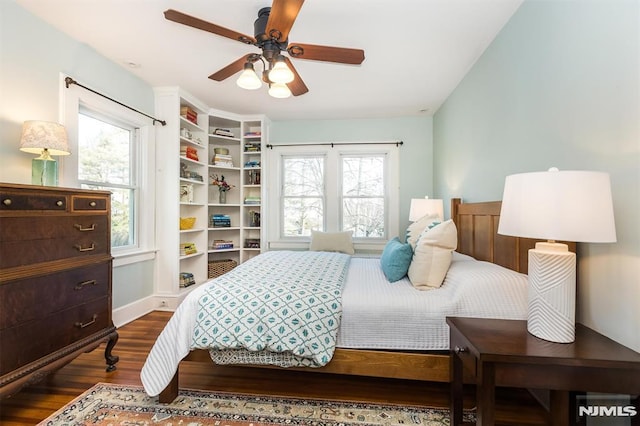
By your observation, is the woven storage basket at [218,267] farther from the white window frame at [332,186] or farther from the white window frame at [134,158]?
the white window frame at [134,158]

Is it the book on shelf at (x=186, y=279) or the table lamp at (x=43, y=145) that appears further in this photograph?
the book on shelf at (x=186, y=279)

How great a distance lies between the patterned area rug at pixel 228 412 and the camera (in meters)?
1.51

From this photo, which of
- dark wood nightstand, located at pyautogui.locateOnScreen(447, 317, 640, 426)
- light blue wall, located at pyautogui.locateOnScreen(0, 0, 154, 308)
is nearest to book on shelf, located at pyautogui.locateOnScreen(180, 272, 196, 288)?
light blue wall, located at pyautogui.locateOnScreen(0, 0, 154, 308)

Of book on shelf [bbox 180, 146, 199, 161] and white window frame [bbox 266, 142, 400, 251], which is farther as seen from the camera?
white window frame [bbox 266, 142, 400, 251]

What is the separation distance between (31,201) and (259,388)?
168 cm

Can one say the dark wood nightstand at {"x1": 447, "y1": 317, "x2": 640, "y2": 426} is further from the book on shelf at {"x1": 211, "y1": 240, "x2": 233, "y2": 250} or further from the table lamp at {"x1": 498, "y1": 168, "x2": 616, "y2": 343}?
the book on shelf at {"x1": 211, "y1": 240, "x2": 233, "y2": 250}

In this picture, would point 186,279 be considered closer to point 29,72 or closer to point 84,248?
point 84,248

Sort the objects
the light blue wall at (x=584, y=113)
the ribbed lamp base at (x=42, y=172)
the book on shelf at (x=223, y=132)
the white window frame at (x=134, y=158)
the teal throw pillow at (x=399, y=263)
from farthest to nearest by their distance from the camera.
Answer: the book on shelf at (x=223, y=132)
the white window frame at (x=134, y=158)
the teal throw pillow at (x=399, y=263)
the ribbed lamp base at (x=42, y=172)
the light blue wall at (x=584, y=113)

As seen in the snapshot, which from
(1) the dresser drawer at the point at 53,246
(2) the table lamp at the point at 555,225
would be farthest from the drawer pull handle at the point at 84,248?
(2) the table lamp at the point at 555,225

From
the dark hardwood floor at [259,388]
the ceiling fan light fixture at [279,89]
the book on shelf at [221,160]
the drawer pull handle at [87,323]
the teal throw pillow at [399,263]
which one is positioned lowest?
the dark hardwood floor at [259,388]

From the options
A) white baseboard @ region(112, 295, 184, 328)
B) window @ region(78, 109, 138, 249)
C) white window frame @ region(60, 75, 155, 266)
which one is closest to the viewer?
white window frame @ region(60, 75, 155, 266)

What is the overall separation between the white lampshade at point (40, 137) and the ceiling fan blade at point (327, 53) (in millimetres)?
1657

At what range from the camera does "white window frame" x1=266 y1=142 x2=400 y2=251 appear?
4.09 meters

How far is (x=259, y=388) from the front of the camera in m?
1.80
